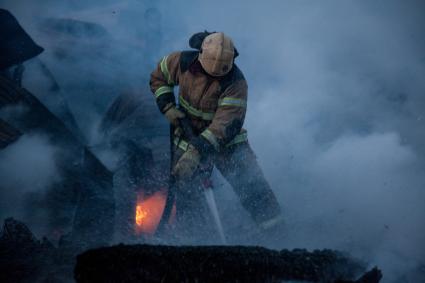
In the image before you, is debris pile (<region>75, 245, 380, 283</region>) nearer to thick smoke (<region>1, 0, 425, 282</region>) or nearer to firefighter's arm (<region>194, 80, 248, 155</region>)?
firefighter's arm (<region>194, 80, 248, 155</region>)

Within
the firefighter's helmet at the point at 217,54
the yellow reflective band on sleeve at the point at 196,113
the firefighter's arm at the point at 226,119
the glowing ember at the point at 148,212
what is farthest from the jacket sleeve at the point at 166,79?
the glowing ember at the point at 148,212

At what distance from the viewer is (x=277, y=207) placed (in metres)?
4.41

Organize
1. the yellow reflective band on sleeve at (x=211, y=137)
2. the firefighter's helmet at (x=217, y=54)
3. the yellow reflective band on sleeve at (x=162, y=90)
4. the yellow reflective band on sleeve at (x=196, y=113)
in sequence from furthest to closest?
the yellow reflective band on sleeve at (x=162, y=90) < the yellow reflective band on sleeve at (x=196, y=113) < the yellow reflective band on sleeve at (x=211, y=137) < the firefighter's helmet at (x=217, y=54)

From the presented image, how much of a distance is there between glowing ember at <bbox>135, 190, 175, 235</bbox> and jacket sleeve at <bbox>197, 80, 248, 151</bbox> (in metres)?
1.81

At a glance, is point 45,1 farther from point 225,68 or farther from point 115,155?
point 225,68

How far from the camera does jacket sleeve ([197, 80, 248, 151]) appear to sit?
12.5ft

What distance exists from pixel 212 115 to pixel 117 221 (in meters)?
2.02

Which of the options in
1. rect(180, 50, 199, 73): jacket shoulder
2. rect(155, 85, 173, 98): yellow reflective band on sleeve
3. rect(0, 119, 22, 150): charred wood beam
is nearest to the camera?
rect(180, 50, 199, 73): jacket shoulder

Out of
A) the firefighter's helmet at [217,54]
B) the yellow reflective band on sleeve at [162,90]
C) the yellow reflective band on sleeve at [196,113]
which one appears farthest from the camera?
the yellow reflective band on sleeve at [162,90]

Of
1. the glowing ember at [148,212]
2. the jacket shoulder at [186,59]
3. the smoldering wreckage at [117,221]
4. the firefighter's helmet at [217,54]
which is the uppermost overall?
the firefighter's helmet at [217,54]

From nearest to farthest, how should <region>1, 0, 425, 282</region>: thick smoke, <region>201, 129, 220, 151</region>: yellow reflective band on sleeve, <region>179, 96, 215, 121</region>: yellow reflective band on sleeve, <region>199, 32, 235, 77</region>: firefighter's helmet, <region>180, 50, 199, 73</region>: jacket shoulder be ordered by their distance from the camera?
1. <region>199, 32, 235, 77</region>: firefighter's helmet
2. <region>201, 129, 220, 151</region>: yellow reflective band on sleeve
3. <region>180, 50, 199, 73</region>: jacket shoulder
4. <region>179, 96, 215, 121</region>: yellow reflective band on sleeve
5. <region>1, 0, 425, 282</region>: thick smoke

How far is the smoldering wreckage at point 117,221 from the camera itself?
89.4 inches

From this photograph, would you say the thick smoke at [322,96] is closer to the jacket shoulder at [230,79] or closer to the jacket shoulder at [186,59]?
the jacket shoulder at [230,79]

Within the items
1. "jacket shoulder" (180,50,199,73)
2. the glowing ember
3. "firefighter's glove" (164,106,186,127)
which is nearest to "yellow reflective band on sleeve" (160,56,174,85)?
"jacket shoulder" (180,50,199,73)
